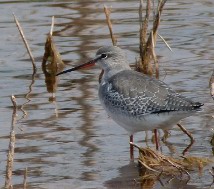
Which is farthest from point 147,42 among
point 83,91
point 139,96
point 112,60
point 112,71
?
point 139,96

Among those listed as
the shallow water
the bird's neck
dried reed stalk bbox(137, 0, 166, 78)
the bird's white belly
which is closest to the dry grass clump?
the shallow water

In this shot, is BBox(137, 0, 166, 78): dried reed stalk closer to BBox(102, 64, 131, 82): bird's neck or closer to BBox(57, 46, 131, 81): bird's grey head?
BBox(57, 46, 131, 81): bird's grey head

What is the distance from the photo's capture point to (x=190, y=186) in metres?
8.05

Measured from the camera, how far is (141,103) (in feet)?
29.6

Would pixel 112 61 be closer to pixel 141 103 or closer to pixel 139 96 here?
pixel 139 96

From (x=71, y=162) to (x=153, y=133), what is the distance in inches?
51.9

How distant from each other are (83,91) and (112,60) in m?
1.78

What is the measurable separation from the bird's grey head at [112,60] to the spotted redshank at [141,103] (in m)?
0.27

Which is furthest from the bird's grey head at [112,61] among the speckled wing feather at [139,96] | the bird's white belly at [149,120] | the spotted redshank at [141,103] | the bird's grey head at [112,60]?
the bird's white belly at [149,120]

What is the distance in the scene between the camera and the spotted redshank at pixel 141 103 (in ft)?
28.8

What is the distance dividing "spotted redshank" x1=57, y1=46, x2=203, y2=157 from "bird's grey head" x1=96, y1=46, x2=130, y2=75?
0.27 metres

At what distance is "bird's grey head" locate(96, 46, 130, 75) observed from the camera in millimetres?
10031

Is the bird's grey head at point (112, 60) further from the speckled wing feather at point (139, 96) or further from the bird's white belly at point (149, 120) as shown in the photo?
the bird's white belly at point (149, 120)

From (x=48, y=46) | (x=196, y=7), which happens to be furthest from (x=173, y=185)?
(x=196, y=7)
